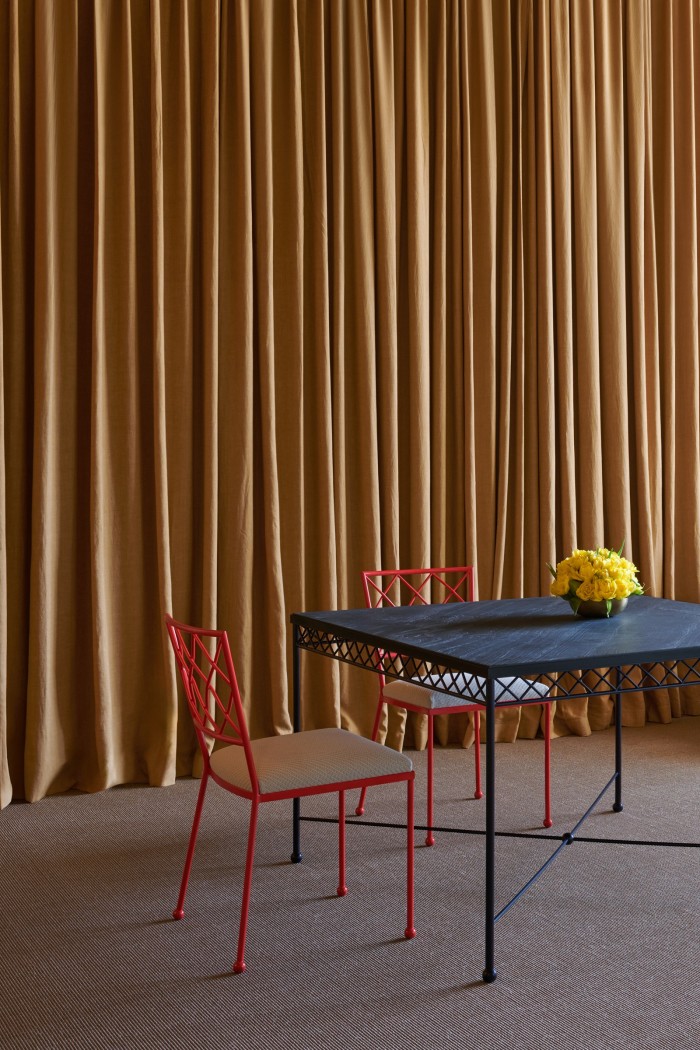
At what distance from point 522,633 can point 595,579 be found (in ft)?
1.04

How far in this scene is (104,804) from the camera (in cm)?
386

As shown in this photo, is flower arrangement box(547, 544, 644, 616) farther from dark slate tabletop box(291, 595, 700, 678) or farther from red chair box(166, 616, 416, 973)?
red chair box(166, 616, 416, 973)

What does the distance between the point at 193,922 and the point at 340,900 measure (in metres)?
0.40

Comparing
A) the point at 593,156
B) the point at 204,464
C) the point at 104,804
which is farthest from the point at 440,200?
the point at 104,804

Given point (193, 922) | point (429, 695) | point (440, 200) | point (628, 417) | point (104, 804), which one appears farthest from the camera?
point (628, 417)

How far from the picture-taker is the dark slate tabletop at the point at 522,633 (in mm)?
2537

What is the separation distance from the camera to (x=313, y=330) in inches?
172

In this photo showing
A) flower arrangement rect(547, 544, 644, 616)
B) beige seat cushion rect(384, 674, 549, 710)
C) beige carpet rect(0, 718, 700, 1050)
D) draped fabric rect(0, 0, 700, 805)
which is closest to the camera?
beige carpet rect(0, 718, 700, 1050)

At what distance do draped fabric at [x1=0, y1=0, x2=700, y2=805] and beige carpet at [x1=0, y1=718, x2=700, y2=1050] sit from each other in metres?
0.69

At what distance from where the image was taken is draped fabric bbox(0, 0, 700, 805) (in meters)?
3.96

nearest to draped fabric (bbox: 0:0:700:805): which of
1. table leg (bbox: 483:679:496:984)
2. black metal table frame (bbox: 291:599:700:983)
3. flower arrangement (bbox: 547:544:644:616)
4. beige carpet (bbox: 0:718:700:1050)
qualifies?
beige carpet (bbox: 0:718:700:1050)

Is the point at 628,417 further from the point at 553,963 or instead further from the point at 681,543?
the point at 553,963

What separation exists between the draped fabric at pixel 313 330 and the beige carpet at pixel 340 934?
0.69m

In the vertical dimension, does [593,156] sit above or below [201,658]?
above
